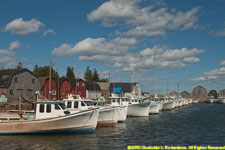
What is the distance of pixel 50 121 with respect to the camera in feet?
86.3

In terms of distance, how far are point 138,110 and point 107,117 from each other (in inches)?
665

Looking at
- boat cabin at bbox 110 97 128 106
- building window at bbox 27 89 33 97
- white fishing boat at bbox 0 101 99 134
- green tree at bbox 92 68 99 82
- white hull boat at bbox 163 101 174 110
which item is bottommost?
white hull boat at bbox 163 101 174 110

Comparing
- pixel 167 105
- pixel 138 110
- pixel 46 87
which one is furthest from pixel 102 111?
pixel 167 105

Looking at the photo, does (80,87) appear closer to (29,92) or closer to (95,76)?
(29,92)

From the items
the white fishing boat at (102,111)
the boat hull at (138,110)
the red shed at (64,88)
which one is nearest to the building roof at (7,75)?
the red shed at (64,88)

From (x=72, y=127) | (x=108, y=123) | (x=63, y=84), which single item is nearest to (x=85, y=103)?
(x=108, y=123)

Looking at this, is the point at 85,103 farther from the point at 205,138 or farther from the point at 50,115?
the point at 205,138

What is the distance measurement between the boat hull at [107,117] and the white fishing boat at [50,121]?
614cm

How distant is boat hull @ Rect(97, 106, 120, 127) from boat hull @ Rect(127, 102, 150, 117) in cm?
1435

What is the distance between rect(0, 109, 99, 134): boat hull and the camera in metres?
26.4

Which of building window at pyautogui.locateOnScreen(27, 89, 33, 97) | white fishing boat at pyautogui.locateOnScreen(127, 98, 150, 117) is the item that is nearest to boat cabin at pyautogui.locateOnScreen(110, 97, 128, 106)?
white fishing boat at pyautogui.locateOnScreen(127, 98, 150, 117)

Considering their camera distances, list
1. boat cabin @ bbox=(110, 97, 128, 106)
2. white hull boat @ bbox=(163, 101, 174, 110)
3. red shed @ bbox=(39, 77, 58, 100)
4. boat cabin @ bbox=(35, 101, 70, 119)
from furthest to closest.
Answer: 1. white hull boat @ bbox=(163, 101, 174, 110)
2. red shed @ bbox=(39, 77, 58, 100)
3. boat cabin @ bbox=(110, 97, 128, 106)
4. boat cabin @ bbox=(35, 101, 70, 119)

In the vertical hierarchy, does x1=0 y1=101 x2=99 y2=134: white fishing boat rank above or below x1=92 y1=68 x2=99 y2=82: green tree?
below

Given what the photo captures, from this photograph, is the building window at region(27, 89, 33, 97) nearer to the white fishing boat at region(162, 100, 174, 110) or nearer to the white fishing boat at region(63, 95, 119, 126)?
the white fishing boat at region(63, 95, 119, 126)
